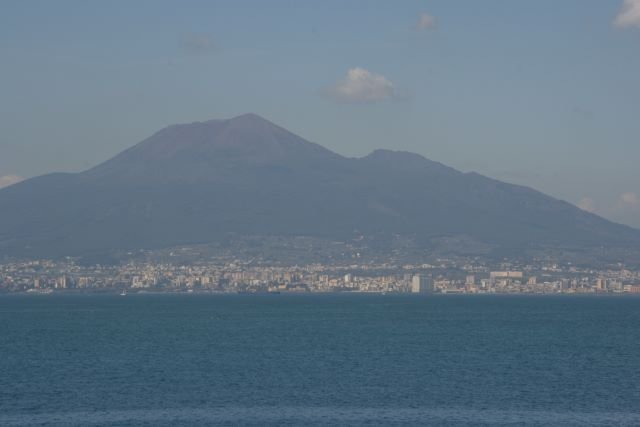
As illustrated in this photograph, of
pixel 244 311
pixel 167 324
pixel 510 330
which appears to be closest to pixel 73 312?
pixel 244 311

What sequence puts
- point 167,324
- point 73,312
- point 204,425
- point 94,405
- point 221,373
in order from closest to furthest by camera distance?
1. point 204,425
2. point 94,405
3. point 221,373
4. point 167,324
5. point 73,312

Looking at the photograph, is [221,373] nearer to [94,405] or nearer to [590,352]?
[94,405]

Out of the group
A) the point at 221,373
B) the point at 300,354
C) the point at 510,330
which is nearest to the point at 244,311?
the point at 510,330

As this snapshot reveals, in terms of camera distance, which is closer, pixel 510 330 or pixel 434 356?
pixel 434 356

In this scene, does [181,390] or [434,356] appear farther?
[434,356]

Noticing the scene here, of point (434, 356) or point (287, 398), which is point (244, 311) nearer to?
point (434, 356)

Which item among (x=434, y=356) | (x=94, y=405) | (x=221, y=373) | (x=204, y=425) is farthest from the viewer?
(x=434, y=356)
